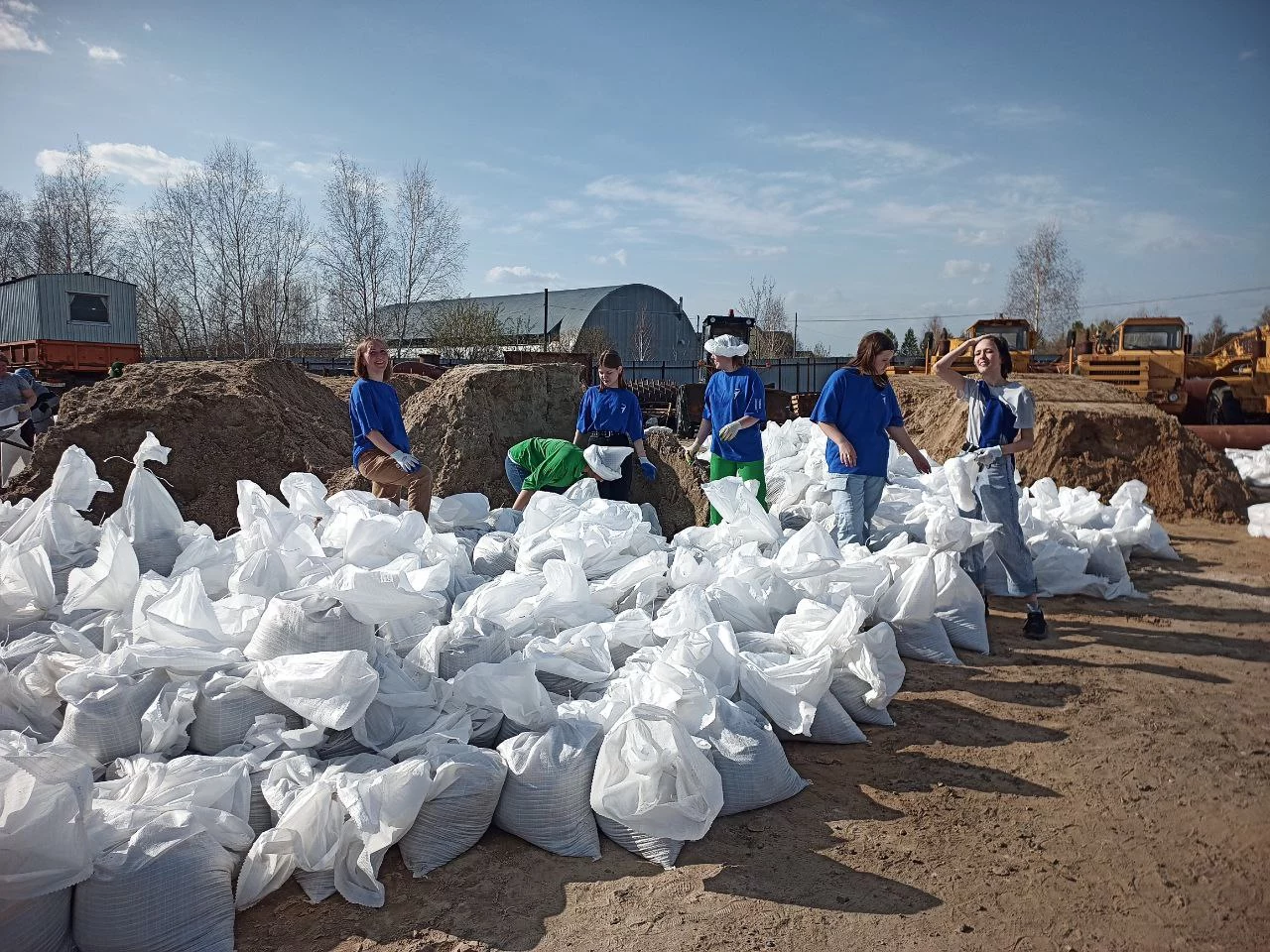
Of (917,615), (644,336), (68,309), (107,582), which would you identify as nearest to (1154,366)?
(917,615)

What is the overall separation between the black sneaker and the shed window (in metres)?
21.1

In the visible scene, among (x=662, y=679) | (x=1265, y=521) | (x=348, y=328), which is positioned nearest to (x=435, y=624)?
(x=662, y=679)

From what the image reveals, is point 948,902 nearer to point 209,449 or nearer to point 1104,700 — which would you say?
point 1104,700

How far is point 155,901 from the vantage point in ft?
5.98

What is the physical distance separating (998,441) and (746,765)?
2365 mm

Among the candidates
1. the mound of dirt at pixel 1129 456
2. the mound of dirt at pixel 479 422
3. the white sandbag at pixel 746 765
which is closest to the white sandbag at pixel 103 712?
the white sandbag at pixel 746 765

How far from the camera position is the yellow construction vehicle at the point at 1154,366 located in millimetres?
12977

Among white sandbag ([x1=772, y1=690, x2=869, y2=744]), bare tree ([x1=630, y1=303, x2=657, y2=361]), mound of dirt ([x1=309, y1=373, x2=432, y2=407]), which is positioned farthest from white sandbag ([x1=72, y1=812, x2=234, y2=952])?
bare tree ([x1=630, y1=303, x2=657, y2=361])

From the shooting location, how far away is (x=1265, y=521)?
22.3ft

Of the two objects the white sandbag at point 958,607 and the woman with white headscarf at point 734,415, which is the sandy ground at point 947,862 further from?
the woman with white headscarf at point 734,415

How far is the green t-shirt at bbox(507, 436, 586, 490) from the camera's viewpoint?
4.95 meters

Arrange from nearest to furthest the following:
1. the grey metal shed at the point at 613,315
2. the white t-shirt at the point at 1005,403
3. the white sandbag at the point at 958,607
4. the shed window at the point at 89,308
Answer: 1. the white sandbag at the point at 958,607
2. the white t-shirt at the point at 1005,403
3. the shed window at the point at 89,308
4. the grey metal shed at the point at 613,315

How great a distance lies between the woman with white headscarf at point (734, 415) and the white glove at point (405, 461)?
1.61 meters

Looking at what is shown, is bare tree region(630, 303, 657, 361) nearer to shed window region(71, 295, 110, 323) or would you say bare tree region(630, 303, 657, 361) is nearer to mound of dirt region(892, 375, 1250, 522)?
shed window region(71, 295, 110, 323)
